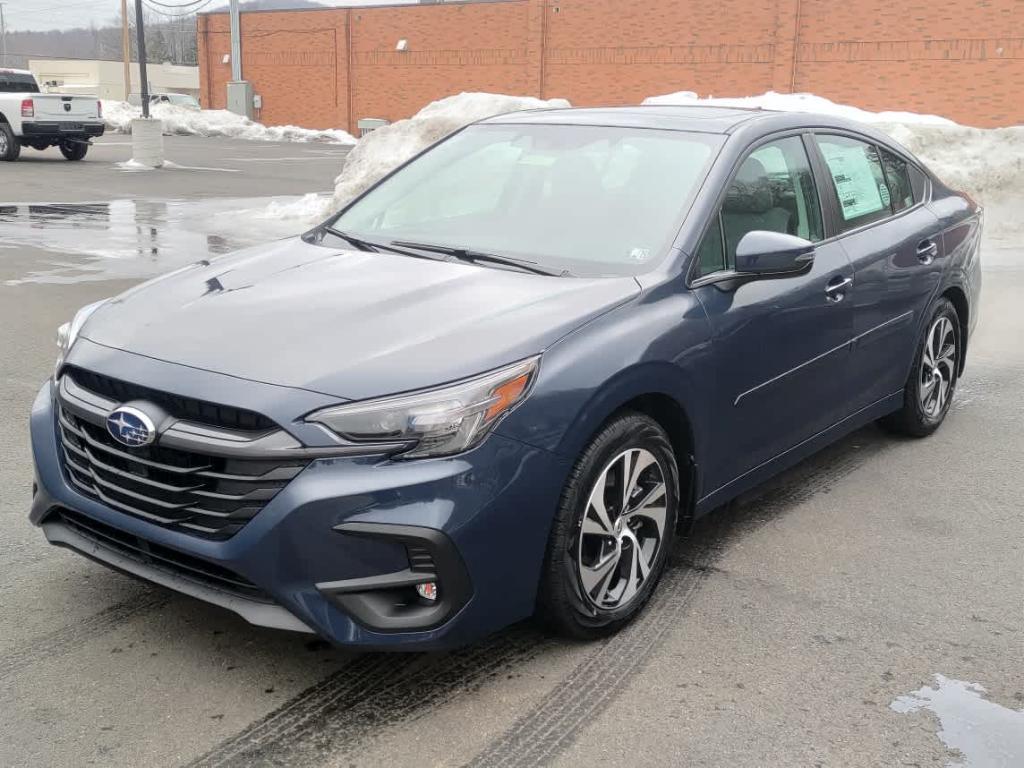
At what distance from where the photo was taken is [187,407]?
299 centimetres

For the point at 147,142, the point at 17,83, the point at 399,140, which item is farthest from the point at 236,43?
the point at 399,140

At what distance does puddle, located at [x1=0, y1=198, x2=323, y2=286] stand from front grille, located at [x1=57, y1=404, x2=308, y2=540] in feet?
23.6

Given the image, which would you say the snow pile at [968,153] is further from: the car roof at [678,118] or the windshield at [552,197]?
the windshield at [552,197]

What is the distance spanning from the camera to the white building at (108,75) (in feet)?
289

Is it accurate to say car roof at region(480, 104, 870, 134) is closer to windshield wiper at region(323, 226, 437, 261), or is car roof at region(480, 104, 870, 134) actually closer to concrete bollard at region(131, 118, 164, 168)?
windshield wiper at region(323, 226, 437, 261)

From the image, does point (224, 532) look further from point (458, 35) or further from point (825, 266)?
point (458, 35)

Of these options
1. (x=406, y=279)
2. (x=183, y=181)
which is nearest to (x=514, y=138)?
(x=406, y=279)

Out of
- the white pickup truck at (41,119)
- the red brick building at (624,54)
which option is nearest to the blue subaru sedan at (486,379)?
the white pickup truck at (41,119)

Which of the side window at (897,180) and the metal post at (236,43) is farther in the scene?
the metal post at (236,43)

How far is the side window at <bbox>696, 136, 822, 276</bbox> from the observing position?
4.00m

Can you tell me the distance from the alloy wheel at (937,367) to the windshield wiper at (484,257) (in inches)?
102

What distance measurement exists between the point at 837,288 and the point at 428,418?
2.30 meters

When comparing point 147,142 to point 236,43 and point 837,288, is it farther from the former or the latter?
point 236,43

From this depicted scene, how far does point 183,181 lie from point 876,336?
58.5ft
